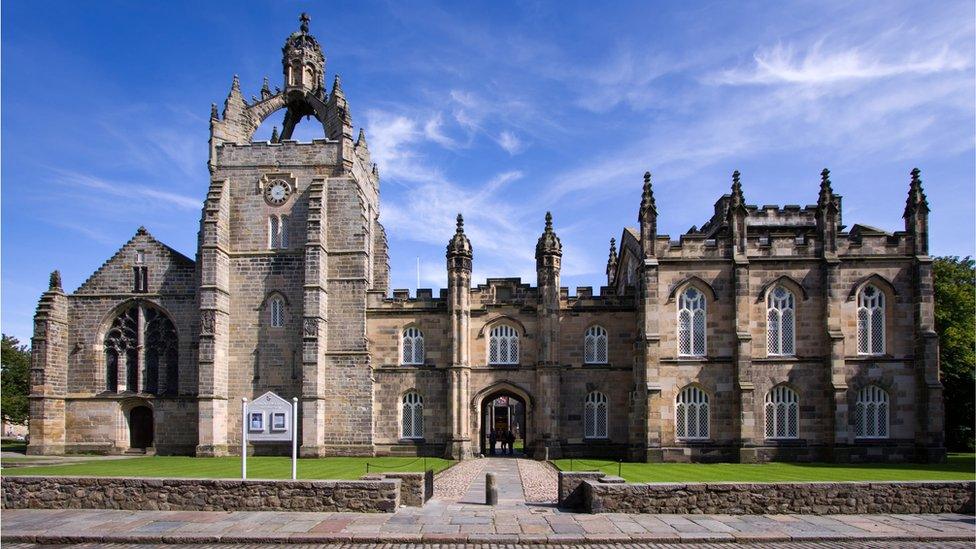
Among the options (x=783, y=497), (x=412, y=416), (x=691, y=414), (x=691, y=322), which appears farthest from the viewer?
(x=412, y=416)

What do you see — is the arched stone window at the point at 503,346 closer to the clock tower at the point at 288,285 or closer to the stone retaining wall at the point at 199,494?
the clock tower at the point at 288,285

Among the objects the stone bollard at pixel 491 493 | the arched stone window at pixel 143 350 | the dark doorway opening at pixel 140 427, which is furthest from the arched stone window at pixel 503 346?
the dark doorway opening at pixel 140 427

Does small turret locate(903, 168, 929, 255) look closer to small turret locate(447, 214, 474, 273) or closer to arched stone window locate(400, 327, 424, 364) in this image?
small turret locate(447, 214, 474, 273)

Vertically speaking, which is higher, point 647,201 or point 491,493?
point 647,201

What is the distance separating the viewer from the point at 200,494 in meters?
19.3

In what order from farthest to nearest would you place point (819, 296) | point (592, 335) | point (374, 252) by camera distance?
point (374, 252)
point (592, 335)
point (819, 296)

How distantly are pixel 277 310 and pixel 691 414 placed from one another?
20245 millimetres

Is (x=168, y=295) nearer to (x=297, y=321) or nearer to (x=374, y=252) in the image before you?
(x=297, y=321)

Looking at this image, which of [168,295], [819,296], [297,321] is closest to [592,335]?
[819,296]

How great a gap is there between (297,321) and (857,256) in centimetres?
2614

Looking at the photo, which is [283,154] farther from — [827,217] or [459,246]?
[827,217]

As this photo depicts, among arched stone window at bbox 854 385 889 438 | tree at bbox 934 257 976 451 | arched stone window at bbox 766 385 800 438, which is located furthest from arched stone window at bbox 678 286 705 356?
tree at bbox 934 257 976 451

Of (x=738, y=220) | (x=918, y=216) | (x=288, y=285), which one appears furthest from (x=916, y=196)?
(x=288, y=285)

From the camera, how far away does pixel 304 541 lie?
53.0 ft
